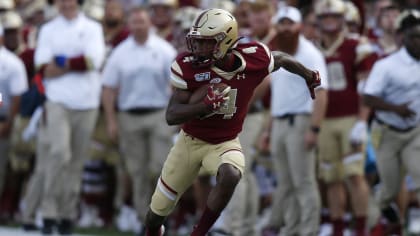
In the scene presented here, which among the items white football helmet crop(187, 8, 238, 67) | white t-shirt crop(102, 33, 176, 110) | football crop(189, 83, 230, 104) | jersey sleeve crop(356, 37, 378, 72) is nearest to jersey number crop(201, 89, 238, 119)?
football crop(189, 83, 230, 104)

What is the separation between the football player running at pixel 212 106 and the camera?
33.9 ft

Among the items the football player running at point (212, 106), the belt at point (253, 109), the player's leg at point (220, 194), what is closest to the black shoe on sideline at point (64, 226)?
the belt at point (253, 109)

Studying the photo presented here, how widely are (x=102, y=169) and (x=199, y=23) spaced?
18.5 feet

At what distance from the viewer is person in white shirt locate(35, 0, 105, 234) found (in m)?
14.1

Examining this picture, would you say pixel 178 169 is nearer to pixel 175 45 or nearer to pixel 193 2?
pixel 175 45

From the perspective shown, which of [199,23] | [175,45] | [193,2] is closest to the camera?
[199,23]

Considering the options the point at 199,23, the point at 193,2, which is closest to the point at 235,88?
the point at 199,23

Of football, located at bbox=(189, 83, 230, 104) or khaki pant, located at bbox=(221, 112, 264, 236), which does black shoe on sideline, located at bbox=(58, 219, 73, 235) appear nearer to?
khaki pant, located at bbox=(221, 112, 264, 236)

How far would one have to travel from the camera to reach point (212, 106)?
1016 cm

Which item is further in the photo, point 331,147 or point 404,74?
point 331,147

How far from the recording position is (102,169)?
1577 cm

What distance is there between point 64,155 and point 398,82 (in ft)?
10.9

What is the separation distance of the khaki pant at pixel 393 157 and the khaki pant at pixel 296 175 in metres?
0.60

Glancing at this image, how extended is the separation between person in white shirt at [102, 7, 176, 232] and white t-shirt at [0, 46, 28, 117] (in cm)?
94
